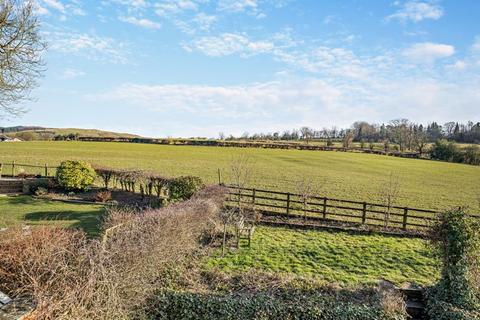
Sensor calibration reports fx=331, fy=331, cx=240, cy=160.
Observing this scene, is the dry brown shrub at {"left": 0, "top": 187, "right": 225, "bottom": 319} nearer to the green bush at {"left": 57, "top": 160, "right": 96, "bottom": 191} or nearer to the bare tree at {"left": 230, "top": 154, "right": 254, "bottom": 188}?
the bare tree at {"left": 230, "top": 154, "right": 254, "bottom": 188}

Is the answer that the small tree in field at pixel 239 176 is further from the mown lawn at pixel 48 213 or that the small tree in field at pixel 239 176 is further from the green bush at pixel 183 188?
the mown lawn at pixel 48 213

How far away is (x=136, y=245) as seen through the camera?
7.24m

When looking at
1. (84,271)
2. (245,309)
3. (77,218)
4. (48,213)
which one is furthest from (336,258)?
(48,213)

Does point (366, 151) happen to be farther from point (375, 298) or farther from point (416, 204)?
point (375, 298)

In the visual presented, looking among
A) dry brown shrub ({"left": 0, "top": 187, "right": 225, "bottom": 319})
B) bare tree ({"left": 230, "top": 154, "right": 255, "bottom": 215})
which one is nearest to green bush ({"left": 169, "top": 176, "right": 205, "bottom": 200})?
bare tree ({"left": 230, "top": 154, "right": 255, "bottom": 215})

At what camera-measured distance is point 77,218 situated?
14.7 meters

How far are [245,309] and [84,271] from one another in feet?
11.0

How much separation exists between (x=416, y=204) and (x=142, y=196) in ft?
64.5

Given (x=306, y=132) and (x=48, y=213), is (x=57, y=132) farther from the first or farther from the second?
(x=48, y=213)

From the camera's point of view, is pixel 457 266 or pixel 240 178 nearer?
pixel 457 266

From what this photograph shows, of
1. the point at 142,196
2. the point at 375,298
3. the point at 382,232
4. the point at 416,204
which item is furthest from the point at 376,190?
the point at 375,298

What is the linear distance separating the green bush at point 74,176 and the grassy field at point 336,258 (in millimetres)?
Answer: 12399

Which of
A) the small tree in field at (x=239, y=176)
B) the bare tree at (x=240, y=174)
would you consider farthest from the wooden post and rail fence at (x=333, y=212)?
the bare tree at (x=240, y=174)

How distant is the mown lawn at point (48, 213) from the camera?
1352 centimetres
